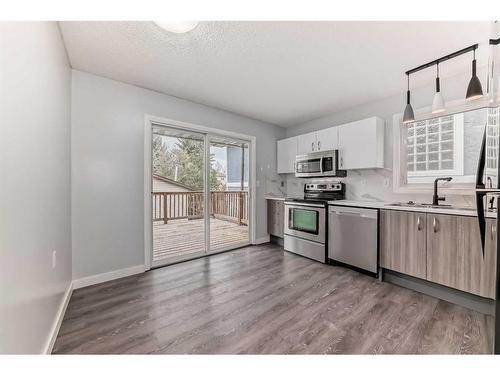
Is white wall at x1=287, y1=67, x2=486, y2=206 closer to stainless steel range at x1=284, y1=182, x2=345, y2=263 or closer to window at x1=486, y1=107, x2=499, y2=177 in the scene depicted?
stainless steel range at x1=284, y1=182, x2=345, y2=263

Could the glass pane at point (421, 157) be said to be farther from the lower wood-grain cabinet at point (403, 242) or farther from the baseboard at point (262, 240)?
the baseboard at point (262, 240)

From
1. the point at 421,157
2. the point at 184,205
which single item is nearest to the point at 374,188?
the point at 421,157

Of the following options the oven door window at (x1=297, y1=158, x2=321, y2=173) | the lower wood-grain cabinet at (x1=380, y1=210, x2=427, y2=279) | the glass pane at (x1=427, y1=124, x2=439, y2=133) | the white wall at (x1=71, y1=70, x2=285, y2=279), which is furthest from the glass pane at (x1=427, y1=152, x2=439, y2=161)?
the white wall at (x1=71, y1=70, x2=285, y2=279)

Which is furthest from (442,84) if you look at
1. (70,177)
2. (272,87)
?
(70,177)

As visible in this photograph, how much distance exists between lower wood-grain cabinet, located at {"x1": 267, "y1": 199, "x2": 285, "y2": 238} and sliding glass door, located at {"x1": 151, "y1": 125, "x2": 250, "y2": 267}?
49cm

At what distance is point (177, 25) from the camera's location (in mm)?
1615

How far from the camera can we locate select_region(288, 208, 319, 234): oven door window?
10.5 feet

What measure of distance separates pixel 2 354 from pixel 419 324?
2487mm

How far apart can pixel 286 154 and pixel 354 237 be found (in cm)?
198

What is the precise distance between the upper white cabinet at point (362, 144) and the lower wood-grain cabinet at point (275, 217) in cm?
127

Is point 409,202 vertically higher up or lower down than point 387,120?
lower down

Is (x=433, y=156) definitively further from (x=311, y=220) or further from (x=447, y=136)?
(x=311, y=220)

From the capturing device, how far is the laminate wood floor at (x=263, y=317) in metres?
1.48
